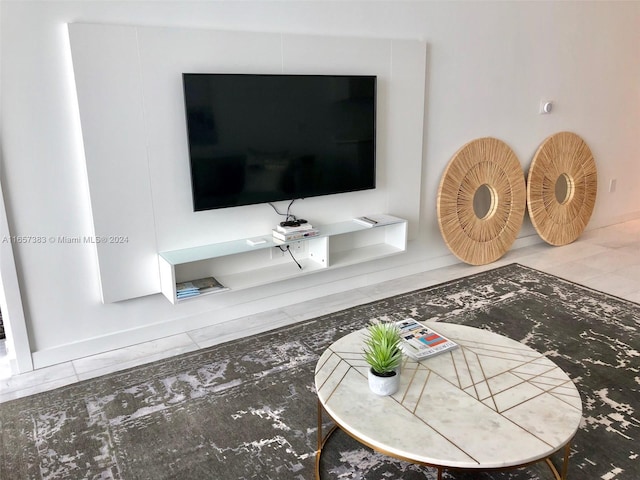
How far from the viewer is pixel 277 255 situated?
328 centimetres

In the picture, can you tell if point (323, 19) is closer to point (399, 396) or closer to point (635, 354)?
point (399, 396)

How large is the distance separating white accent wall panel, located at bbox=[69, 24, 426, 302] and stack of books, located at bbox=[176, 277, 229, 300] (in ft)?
0.52

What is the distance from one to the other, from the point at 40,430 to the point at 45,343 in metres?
0.63

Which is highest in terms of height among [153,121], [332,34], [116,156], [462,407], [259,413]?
[332,34]

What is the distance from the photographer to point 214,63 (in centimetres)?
276

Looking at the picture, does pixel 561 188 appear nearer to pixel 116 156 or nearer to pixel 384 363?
pixel 384 363

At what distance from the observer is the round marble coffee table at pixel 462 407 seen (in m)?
1.50

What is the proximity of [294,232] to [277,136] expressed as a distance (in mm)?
565

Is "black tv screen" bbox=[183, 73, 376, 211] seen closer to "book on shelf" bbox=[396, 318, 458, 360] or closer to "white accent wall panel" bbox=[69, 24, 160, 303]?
"white accent wall panel" bbox=[69, 24, 160, 303]

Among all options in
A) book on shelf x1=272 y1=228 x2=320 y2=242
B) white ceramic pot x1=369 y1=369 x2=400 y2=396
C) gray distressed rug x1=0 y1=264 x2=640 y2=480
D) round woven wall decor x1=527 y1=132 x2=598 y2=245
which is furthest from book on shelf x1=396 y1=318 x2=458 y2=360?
round woven wall decor x1=527 y1=132 x2=598 y2=245

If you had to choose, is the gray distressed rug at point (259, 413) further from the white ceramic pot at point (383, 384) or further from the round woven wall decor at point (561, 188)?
the round woven wall decor at point (561, 188)

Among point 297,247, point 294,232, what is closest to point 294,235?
point 294,232

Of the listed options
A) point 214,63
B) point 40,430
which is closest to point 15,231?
point 40,430

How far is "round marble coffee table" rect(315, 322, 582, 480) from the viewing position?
4.91ft
